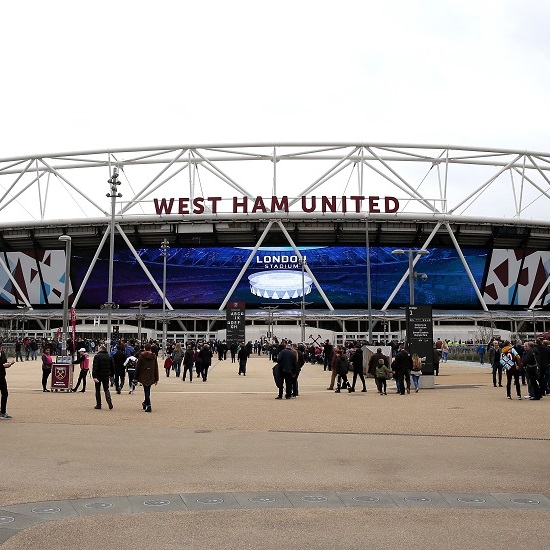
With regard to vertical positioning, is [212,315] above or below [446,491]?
above

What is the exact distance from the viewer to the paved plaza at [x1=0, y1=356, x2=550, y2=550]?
665 cm

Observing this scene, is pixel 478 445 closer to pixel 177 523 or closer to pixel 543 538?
pixel 543 538

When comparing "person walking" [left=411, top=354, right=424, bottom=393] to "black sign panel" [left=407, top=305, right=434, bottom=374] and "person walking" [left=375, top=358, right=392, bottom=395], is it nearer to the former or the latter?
"person walking" [left=375, top=358, right=392, bottom=395]

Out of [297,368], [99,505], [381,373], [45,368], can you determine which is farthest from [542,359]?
[45,368]

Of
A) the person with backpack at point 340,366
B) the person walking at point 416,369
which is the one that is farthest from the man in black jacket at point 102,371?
the person walking at point 416,369

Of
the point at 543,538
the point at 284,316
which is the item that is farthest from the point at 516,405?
the point at 284,316

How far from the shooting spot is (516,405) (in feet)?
60.1

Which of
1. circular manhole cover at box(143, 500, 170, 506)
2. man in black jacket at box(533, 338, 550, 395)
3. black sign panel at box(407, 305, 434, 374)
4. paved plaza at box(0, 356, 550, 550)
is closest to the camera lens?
paved plaza at box(0, 356, 550, 550)

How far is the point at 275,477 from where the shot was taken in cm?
929

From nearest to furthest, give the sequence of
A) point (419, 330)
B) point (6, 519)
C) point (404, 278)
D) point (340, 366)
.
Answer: point (6, 519) < point (340, 366) < point (419, 330) < point (404, 278)

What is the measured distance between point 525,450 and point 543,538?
17.1 ft

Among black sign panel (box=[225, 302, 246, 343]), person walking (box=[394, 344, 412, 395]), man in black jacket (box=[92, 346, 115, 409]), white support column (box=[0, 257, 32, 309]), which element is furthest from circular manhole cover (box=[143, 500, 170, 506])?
white support column (box=[0, 257, 32, 309])

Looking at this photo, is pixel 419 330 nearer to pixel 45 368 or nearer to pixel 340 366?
pixel 340 366

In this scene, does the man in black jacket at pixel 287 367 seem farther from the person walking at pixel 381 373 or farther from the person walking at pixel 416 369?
the person walking at pixel 416 369
